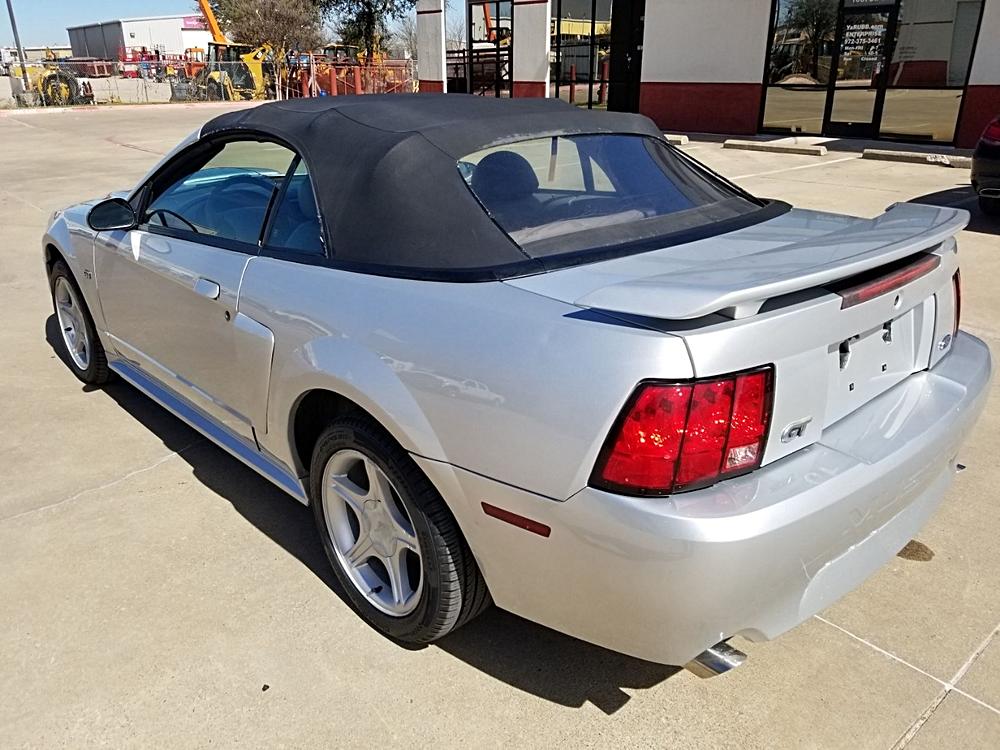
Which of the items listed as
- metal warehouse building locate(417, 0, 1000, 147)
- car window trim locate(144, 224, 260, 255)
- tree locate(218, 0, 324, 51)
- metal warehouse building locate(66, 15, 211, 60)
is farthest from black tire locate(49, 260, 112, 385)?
metal warehouse building locate(66, 15, 211, 60)

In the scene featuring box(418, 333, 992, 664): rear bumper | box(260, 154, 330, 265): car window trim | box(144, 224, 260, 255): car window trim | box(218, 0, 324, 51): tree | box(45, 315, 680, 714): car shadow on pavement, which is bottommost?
box(45, 315, 680, 714): car shadow on pavement

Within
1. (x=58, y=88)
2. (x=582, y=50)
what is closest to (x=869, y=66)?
(x=582, y=50)

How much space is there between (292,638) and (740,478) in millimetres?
1502

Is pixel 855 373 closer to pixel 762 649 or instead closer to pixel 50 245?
pixel 762 649

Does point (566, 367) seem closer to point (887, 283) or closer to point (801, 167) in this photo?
point (887, 283)

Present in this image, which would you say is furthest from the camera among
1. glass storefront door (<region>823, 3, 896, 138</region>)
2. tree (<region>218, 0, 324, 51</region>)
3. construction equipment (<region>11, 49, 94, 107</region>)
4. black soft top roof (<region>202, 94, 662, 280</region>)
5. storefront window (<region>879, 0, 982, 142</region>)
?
tree (<region>218, 0, 324, 51</region>)

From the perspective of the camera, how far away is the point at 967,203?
9.12 m

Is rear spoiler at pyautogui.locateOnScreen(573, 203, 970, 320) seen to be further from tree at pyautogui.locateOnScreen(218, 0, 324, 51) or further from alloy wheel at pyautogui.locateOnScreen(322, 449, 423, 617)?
tree at pyautogui.locateOnScreen(218, 0, 324, 51)

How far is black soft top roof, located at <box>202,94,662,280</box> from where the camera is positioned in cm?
224

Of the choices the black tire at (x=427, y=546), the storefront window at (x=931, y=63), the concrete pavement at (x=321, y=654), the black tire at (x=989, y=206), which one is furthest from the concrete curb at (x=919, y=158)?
the black tire at (x=427, y=546)

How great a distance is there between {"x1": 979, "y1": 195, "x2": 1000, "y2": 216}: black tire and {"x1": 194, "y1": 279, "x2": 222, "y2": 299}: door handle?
25.6ft

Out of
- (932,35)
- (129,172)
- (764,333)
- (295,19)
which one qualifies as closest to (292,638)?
(764,333)

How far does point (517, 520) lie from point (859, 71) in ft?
50.1

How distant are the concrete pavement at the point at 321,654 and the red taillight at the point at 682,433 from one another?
0.83 m
